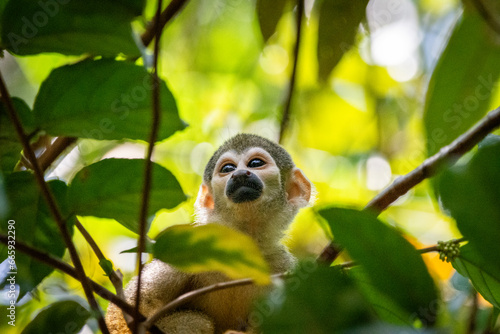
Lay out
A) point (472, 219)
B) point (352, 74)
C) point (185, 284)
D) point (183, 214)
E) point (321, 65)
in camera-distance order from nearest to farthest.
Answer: point (472, 219) < point (321, 65) < point (185, 284) < point (183, 214) < point (352, 74)

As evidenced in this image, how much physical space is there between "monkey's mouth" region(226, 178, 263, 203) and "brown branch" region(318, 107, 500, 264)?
3.03ft

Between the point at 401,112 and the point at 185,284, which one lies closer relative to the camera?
the point at 185,284

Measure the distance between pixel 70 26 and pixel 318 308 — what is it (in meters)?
0.71

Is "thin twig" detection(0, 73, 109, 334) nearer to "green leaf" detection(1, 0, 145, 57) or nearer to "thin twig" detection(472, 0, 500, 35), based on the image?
"green leaf" detection(1, 0, 145, 57)

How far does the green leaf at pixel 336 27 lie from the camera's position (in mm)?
1183

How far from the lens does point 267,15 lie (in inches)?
51.1

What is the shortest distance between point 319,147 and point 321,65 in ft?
5.67

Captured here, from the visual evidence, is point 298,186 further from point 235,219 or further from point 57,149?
point 57,149

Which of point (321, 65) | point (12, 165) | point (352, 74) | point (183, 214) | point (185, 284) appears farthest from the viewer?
point (352, 74)

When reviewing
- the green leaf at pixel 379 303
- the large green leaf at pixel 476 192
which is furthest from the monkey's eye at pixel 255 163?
the large green leaf at pixel 476 192

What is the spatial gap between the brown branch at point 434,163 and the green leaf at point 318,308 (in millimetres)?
390

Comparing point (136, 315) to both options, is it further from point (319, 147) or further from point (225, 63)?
point (225, 63)

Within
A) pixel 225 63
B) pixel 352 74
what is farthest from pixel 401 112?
pixel 225 63

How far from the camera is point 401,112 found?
3.22 m
